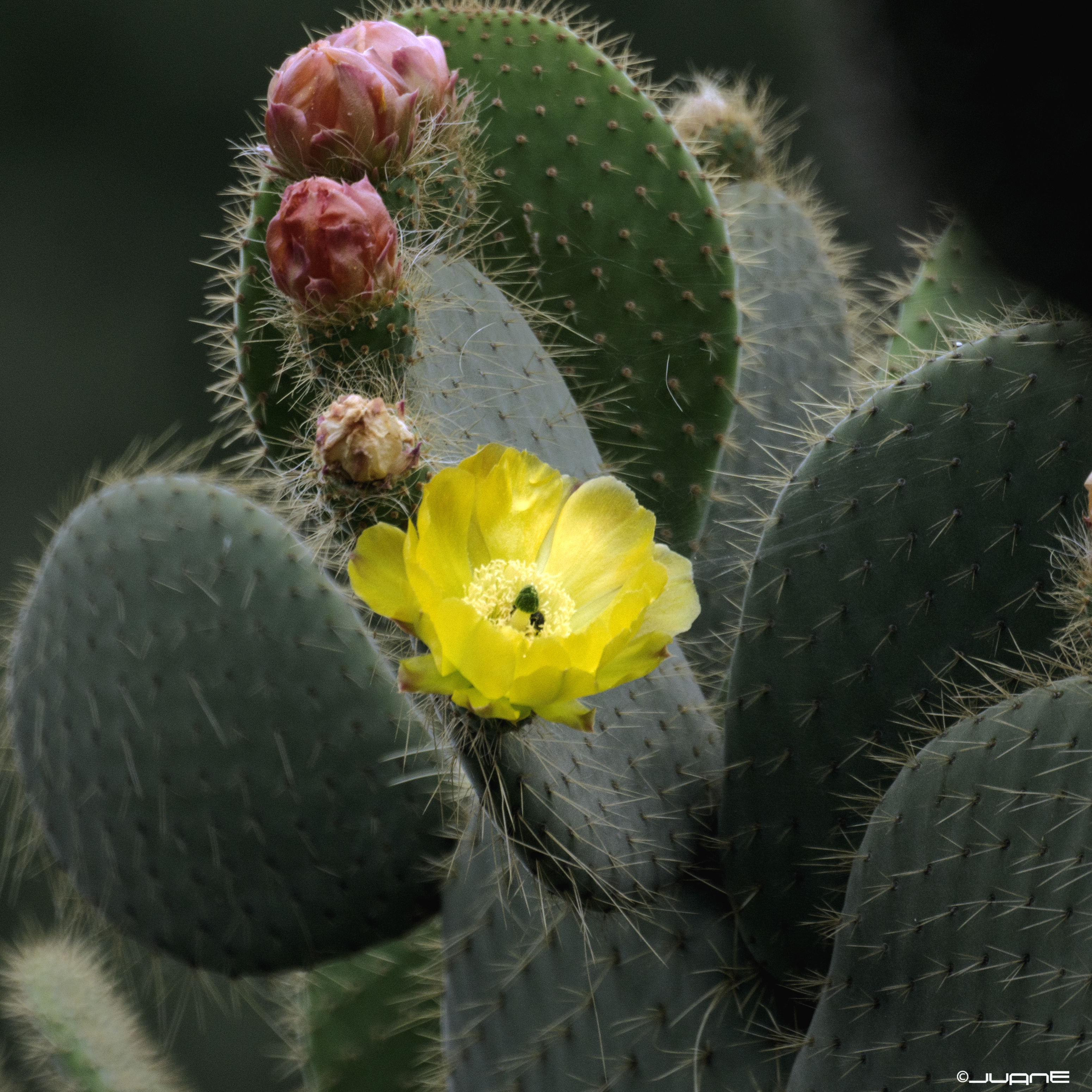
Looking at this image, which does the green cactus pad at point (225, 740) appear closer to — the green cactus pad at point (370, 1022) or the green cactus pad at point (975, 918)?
the green cactus pad at point (370, 1022)

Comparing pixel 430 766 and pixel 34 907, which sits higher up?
pixel 430 766

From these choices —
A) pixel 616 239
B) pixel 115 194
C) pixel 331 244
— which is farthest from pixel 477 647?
pixel 115 194

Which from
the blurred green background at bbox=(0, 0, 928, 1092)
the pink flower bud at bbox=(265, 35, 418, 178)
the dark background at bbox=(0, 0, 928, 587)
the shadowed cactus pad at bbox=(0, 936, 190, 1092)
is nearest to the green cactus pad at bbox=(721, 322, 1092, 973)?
the pink flower bud at bbox=(265, 35, 418, 178)

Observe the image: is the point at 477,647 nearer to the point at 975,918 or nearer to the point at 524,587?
the point at 524,587

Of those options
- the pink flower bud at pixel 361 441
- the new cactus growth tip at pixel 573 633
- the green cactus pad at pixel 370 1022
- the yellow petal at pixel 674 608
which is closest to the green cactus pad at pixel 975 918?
the new cactus growth tip at pixel 573 633

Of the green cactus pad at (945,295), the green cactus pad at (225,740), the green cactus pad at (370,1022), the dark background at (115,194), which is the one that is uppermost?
the green cactus pad at (945,295)

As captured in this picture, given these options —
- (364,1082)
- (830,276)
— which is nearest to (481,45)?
(830,276)

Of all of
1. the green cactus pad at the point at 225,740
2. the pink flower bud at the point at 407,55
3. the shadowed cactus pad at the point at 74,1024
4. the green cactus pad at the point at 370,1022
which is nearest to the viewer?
the pink flower bud at the point at 407,55

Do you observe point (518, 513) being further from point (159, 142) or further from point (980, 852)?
point (159, 142)

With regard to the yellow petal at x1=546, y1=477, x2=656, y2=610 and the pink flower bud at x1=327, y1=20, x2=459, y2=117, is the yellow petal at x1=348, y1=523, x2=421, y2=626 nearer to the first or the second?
the yellow petal at x1=546, y1=477, x2=656, y2=610
